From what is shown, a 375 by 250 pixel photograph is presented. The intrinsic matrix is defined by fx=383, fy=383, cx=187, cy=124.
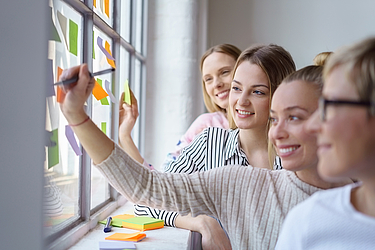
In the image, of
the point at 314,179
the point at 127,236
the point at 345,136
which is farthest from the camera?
the point at 127,236

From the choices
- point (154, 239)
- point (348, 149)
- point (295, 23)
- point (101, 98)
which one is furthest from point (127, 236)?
point (295, 23)

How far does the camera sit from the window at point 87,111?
105cm

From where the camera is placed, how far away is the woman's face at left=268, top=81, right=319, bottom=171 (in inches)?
36.3

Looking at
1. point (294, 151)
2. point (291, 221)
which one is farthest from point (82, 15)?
point (291, 221)

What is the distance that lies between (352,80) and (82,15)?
1043 mm

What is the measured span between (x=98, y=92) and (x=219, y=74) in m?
0.88

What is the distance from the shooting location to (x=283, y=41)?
314cm

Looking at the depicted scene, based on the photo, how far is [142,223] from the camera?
143 centimetres

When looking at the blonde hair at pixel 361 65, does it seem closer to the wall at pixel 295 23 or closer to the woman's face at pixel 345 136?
the woman's face at pixel 345 136

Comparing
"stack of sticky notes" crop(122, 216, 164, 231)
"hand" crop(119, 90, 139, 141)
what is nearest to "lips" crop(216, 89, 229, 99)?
"hand" crop(119, 90, 139, 141)

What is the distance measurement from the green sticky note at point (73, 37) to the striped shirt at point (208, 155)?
21.9 inches

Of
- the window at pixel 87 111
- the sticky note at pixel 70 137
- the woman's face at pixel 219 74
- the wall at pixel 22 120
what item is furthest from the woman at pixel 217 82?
the wall at pixel 22 120

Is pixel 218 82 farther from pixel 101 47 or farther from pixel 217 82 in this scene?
pixel 101 47

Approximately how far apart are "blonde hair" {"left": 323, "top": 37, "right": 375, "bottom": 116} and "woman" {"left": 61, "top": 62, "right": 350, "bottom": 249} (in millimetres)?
303
